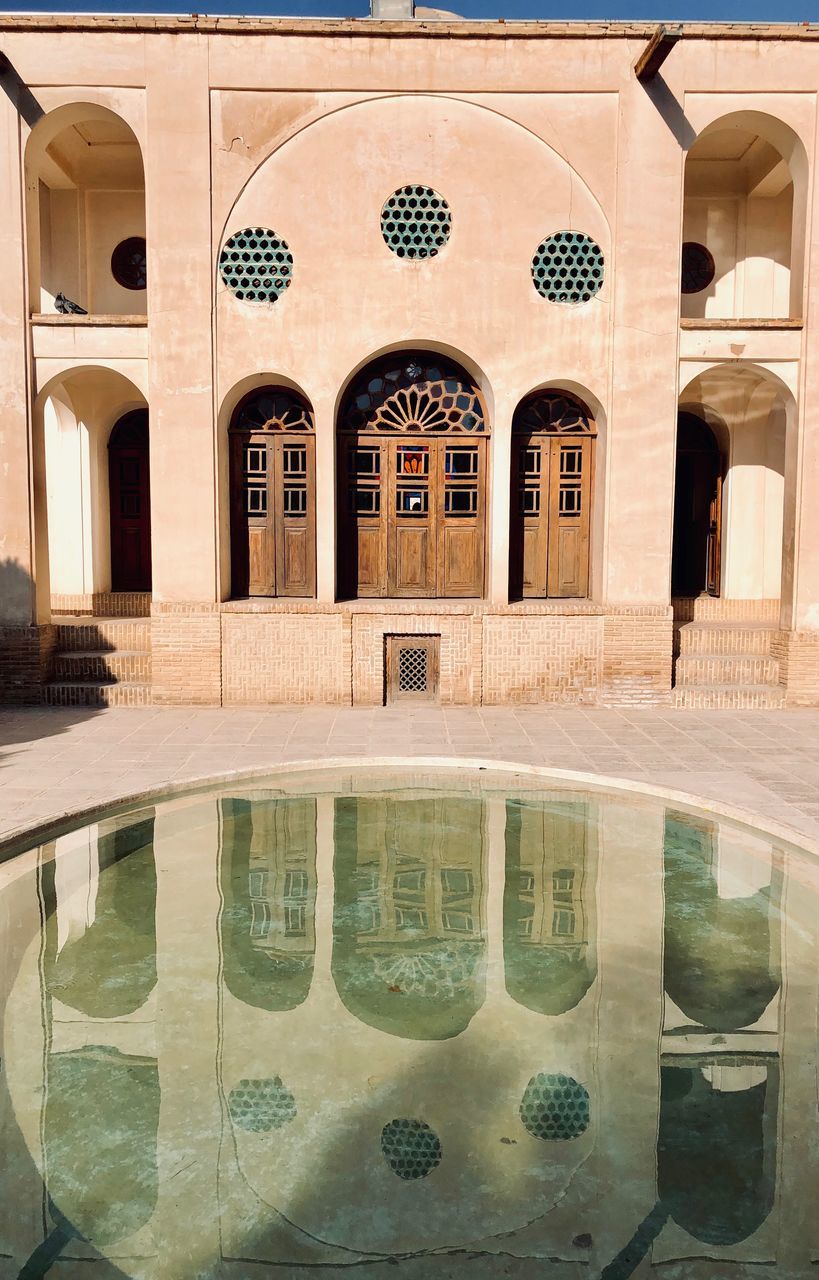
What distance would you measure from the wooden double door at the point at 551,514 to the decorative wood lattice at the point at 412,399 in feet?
2.30

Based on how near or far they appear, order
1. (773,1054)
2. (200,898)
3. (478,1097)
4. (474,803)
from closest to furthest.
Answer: (478,1097) → (773,1054) → (200,898) → (474,803)

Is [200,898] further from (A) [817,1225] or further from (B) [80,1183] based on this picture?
(A) [817,1225]

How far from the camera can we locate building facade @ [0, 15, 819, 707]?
949cm

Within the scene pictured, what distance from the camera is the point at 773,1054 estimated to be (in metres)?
3.77

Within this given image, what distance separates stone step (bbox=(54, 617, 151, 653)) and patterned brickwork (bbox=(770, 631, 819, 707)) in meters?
6.69

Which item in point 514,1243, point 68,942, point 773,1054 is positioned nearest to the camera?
point 514,1243

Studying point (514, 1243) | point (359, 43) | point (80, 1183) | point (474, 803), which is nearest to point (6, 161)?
point (359, 43)

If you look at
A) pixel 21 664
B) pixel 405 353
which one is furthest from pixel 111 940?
pixel 405 353

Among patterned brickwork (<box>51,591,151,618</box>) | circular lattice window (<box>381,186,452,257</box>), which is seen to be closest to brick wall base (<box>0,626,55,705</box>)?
patterned brickwork (<box>51,591,151,618</box>)

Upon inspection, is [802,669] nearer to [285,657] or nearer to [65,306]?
[285,657]

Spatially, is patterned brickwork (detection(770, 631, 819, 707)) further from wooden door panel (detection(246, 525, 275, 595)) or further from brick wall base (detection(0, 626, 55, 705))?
brick wall base (detection(0, 626, 55, 705))

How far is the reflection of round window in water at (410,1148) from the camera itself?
3059mm

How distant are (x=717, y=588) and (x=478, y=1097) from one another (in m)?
9.29

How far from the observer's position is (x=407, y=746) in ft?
27.2
